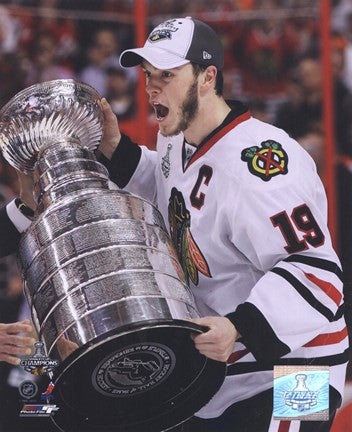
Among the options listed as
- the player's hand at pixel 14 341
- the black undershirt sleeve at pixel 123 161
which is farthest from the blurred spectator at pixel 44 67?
→ the player's hand at pixel 14 341

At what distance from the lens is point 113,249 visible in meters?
1.19

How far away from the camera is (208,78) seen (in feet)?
4.40

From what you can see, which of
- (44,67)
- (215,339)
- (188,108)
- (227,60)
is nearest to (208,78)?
(188,108)

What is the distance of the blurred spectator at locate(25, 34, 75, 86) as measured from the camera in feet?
4.70

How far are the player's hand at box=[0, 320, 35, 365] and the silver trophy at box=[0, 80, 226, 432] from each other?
0.04 m

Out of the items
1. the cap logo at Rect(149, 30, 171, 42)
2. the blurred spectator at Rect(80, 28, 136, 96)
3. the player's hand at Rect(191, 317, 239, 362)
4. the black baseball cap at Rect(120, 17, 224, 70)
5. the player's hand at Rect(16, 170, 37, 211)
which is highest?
the blurred spectator at Rect(80, 28, 136, 96)

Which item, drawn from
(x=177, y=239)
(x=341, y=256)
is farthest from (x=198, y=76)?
(x=341, y=256)

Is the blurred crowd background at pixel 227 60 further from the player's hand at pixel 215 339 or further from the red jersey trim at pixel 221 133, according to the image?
the player's hand at pixel 215 339

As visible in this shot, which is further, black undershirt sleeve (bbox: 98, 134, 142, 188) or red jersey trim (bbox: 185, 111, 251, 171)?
black undershirt sleeve (bbox: 98, 134, 142, 188)

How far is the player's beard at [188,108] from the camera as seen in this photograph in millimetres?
1323

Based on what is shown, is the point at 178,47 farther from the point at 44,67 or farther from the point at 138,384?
the point at 138,384

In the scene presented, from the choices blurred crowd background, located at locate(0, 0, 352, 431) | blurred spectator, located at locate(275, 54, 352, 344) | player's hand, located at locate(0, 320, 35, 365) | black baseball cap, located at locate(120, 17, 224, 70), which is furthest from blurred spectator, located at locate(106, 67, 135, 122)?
player's hand, located at locate(0, 320, 35, 365)

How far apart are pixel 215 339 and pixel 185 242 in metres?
0.23

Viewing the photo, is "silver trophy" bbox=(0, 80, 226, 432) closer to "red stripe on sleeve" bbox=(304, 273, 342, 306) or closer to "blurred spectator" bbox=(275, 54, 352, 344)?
"red stripe on sleeve" bbox=(304, 273, 342, 306)
